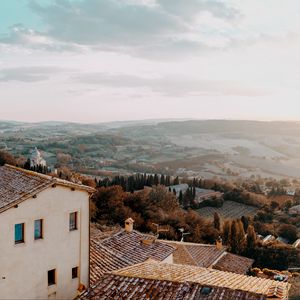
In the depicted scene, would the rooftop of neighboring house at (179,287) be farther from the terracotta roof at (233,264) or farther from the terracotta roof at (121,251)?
the terracotta roof at (233,264)

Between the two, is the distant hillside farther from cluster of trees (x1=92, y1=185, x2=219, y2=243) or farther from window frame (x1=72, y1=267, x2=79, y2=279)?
window frame (x1=72, y1=267, x2=79, y2=279)

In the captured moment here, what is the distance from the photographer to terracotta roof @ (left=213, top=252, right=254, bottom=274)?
29583mm

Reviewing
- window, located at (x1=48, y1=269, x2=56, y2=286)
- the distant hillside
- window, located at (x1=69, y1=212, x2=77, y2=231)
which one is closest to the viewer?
window, located at (x1=48, y1=269, x2=56, y2=286)

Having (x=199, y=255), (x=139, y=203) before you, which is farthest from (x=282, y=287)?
(x=139, y=203)

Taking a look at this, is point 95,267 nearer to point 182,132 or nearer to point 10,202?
point 10,202

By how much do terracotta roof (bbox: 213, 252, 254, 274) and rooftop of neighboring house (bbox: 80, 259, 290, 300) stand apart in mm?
16259

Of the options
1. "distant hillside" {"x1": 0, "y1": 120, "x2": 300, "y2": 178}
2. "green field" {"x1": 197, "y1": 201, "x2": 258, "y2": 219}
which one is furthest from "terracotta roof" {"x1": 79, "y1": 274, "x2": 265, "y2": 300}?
"distant hillside" {"x1": 0, "y1": 120, "x2": 300, "y2": 178}

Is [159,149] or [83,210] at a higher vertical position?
[83,210]

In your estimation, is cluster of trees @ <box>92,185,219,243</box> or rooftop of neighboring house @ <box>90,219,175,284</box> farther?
cluster of trees @ <box>92,185,219,243</box>

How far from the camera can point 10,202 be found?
12234 millimetres

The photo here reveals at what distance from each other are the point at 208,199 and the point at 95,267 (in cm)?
5747

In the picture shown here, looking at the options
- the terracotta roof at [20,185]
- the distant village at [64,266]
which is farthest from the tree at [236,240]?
the terracotta roof at [20,185]

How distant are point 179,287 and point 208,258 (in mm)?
17999

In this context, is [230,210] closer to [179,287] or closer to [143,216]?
[143,216]
